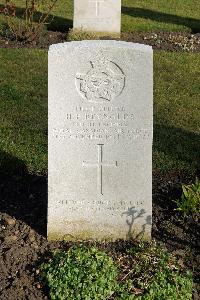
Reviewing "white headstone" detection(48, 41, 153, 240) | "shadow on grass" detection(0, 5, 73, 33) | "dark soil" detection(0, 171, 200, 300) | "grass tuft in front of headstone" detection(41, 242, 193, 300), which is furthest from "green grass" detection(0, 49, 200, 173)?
"shadow on grass" detection(0, 5, 73, 33)

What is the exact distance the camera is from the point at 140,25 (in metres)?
12.1

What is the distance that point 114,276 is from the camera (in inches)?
163

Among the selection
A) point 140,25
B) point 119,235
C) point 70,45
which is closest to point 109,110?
point 70,45

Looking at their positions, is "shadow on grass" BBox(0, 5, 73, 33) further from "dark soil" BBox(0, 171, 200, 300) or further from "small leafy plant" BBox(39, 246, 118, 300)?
"small leafy plant" BBox(39, 246, 118, 300)

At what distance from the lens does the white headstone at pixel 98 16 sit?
1101 cm

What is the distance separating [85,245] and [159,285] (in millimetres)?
713

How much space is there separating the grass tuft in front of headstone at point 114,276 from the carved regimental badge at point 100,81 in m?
1.08

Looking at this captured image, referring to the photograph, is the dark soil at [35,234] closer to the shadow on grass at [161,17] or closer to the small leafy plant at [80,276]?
the small leafy plant at [80,276]

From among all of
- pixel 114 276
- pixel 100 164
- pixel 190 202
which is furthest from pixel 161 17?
pixel 114 276

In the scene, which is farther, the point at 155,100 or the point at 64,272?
the point at 155,100

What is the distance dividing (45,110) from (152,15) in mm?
6681

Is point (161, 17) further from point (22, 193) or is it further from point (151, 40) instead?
point (22, 193)

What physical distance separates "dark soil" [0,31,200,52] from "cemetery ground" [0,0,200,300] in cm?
4

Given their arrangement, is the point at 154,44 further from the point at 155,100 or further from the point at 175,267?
the point at 175,267
